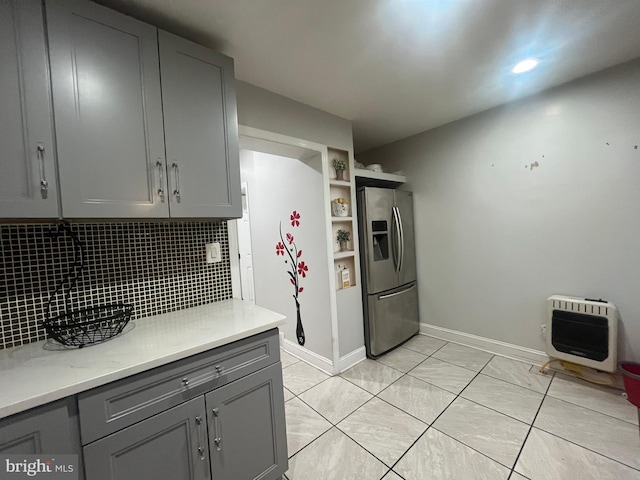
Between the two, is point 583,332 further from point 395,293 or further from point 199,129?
point 199,129

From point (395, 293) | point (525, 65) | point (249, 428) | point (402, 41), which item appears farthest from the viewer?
point (395, 293)

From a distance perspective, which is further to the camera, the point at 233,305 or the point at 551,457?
the point at 233,305

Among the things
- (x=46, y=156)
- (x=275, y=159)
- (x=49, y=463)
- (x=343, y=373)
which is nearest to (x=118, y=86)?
(x=46, y=156)

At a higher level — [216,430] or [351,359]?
[216,430]

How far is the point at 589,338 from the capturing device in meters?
1.94

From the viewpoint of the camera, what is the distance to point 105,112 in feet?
3.52

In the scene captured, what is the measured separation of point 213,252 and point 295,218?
106 centimetres

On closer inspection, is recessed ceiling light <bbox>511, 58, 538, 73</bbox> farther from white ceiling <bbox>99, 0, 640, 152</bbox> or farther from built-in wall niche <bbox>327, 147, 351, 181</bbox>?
built-in wall niche <bbox>327, 147, 351, 181</bbox>

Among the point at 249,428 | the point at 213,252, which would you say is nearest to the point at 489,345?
the point at 249,428

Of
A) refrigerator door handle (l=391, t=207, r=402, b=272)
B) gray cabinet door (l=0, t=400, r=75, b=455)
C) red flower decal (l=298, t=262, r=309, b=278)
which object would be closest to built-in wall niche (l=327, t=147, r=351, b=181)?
refrigerator door handle (l=391, t=207, r=402, b=272)

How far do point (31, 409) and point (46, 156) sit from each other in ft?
2.86

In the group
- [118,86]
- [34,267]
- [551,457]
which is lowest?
[551,457]

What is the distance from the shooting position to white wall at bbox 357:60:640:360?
1.89m

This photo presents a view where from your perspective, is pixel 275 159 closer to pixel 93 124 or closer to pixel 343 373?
pixel 93 124
